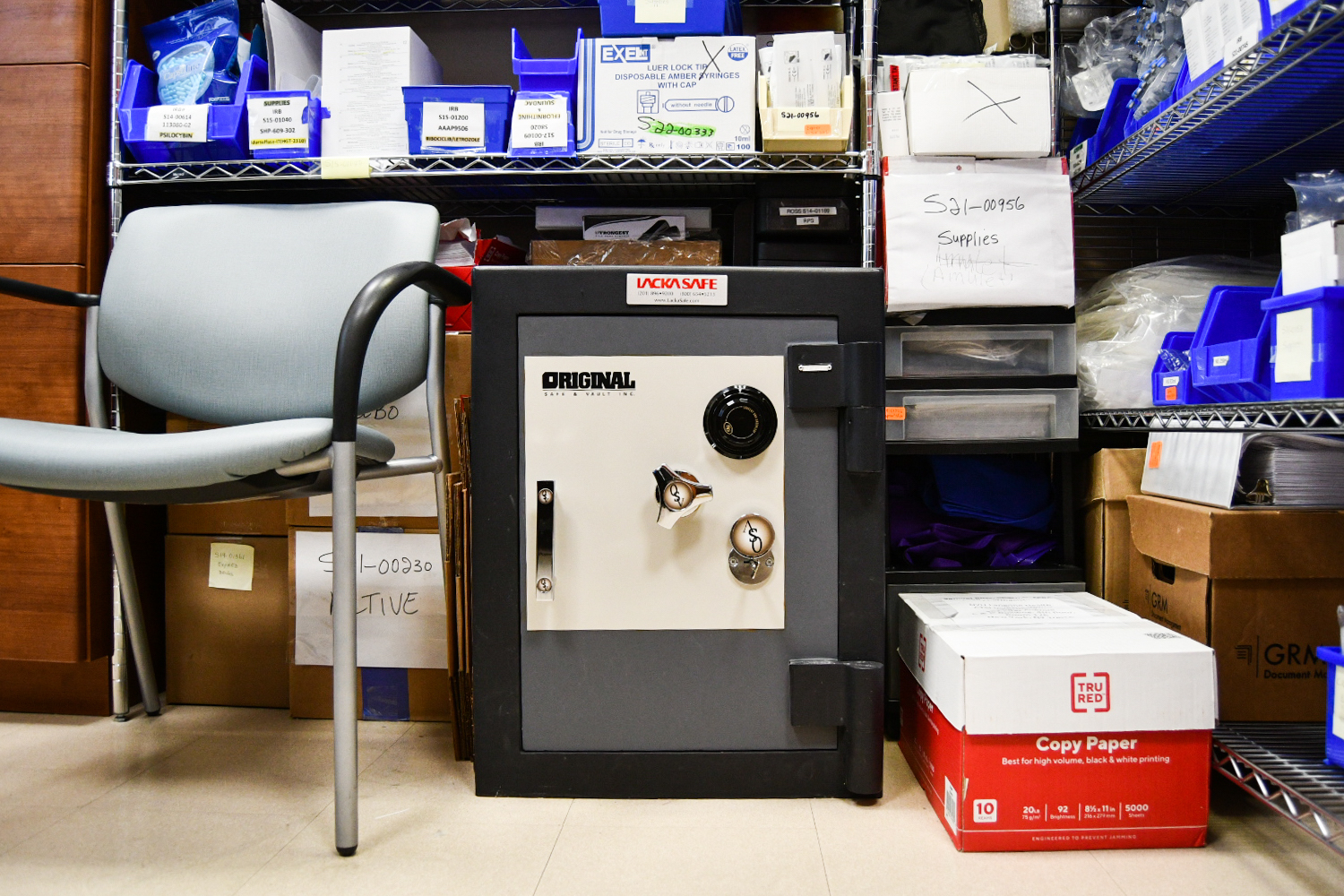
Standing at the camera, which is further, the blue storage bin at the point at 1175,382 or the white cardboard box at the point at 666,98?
the white cardboard box at the point at 666,98

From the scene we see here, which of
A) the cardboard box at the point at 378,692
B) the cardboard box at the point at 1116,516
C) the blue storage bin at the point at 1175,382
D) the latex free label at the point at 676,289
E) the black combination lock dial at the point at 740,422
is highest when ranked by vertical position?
the latex free label at the point at 676,289

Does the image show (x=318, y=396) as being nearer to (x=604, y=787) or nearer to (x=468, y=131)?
(x=468, y=131)

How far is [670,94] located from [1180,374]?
1.01 m

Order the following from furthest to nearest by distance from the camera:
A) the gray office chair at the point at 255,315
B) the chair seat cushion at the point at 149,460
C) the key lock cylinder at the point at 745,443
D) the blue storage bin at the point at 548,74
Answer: the blue storage bin at the point at 548,74 < the gray office chair at the point at 255,315 < the key lock cylinder at the point at 745,443 < the chair seat cushion at the point at 149,460

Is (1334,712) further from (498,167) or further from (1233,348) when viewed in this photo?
(498,167)

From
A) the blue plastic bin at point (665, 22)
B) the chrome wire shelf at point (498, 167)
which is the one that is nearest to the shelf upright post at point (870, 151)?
the chrome wire shelf at point (498, 167)

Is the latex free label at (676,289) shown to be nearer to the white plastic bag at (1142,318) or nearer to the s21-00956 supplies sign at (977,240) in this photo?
the s21-00956 supplies sign at (977,240)

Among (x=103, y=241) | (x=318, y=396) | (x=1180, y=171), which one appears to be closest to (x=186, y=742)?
→ (x=318, y=396)

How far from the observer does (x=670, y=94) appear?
1.43 m

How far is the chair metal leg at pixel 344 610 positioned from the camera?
880 mm

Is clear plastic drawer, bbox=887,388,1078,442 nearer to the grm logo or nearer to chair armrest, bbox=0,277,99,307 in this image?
the grm logo

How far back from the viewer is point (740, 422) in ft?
3.39

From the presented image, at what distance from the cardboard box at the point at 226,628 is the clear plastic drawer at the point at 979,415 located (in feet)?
3.89

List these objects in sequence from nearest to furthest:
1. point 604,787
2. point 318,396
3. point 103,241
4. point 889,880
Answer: point 889,880 → point 604,787 → point 318,396 → point 103,241
